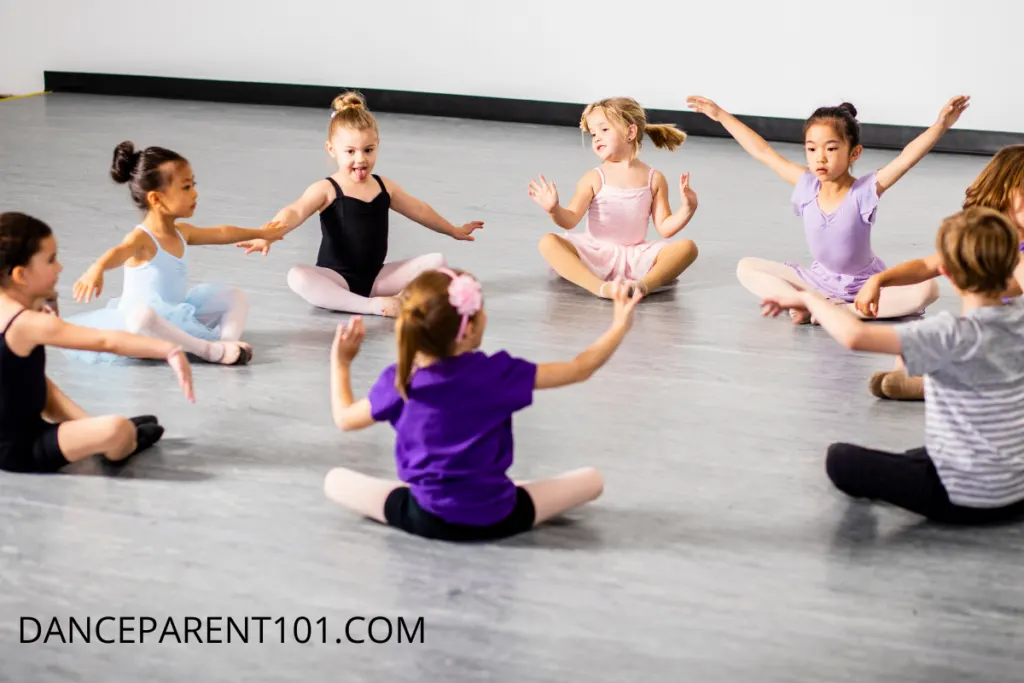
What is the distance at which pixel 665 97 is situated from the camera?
303 inches

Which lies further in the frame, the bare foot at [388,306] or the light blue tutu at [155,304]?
the bare foot at [388,306]

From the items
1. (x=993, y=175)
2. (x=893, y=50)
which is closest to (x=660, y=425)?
(x=993, y=175)

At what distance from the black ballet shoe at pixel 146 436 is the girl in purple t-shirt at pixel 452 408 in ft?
2.02

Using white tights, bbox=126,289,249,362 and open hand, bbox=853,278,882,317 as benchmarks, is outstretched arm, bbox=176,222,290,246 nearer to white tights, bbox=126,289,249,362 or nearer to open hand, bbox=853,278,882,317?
white tights, bbox=126,289,249,362

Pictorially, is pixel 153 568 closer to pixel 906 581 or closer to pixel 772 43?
pixel 906 581

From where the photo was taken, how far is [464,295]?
7.32 feet

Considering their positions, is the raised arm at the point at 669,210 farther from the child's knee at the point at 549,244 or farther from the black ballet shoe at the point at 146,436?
the black ballet shoe at the point at 146,436

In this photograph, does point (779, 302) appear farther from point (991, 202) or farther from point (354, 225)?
point (354, 225)

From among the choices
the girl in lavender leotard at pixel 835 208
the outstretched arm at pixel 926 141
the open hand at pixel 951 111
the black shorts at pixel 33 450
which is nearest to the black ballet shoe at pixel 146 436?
the black shorts at pixel 33 450

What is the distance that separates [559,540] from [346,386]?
1.71 ft

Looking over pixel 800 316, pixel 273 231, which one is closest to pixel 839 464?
pixel 800 316

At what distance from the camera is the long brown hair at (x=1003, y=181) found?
322cm

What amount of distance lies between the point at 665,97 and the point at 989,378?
550cm

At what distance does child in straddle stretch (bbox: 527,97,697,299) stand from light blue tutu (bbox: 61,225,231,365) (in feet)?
4.09
